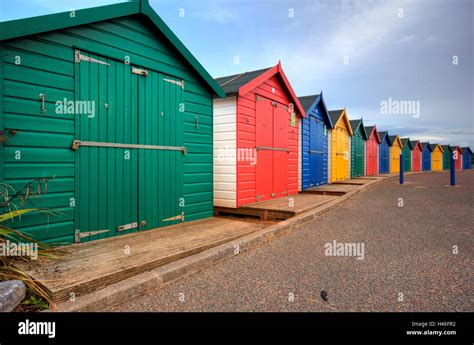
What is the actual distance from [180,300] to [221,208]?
4.60 meters

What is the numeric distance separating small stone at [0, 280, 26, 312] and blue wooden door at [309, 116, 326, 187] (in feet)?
35.3

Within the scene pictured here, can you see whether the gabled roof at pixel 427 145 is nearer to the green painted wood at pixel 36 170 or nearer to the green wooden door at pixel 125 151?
the green wooden door at pixel 125 151

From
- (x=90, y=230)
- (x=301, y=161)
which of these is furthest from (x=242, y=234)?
(x=301, y=161)

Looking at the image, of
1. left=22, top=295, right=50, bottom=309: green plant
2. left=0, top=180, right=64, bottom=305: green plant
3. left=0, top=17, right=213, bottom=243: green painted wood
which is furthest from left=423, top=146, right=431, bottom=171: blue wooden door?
left=22, top=295, right=50, bottom=309: green plant

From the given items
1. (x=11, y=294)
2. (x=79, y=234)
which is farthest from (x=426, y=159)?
(x=11, y=294)

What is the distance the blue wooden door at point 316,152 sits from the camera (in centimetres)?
1206

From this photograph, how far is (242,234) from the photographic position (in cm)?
486

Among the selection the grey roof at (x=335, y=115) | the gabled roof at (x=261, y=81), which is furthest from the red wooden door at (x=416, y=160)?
the gabled roof at (x=261, y=81)

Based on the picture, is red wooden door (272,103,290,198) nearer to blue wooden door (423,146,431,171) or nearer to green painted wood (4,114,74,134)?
green painted wood (4,114,74,134)

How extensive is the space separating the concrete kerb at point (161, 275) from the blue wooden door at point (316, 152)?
24.0ft

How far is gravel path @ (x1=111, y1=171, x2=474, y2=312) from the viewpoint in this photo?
2.66m

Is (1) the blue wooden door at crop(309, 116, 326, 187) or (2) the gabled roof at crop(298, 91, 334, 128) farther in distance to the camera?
(1) the blue wooden door at crop(309, 116, 326, 187)

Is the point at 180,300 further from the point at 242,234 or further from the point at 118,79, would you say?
the point at 118,79

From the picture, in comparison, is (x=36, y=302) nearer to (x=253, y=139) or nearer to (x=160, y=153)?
(x=160, y=153)
